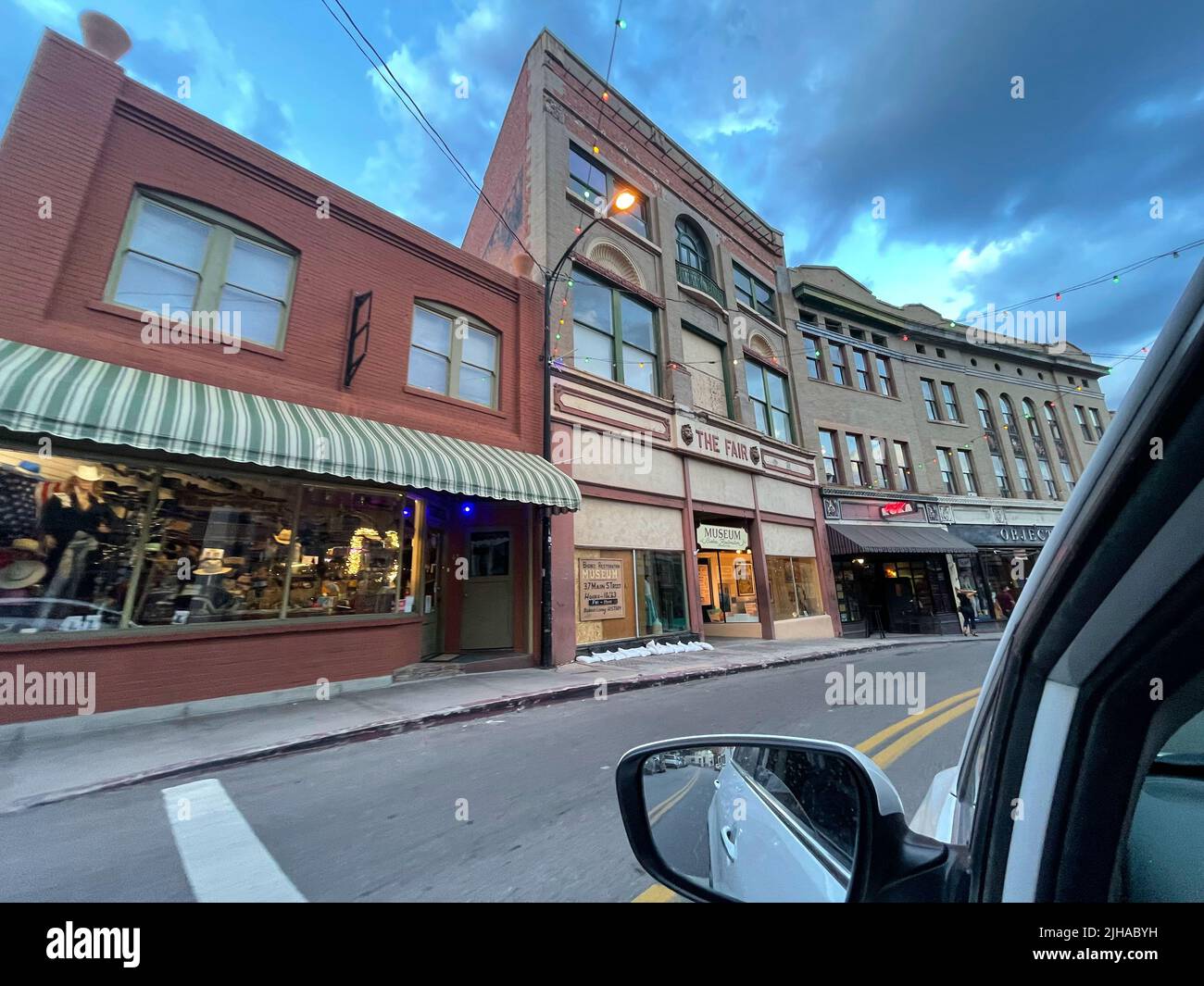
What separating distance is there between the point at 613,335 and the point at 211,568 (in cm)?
1030

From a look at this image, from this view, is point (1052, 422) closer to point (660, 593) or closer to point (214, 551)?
point (660, 593)

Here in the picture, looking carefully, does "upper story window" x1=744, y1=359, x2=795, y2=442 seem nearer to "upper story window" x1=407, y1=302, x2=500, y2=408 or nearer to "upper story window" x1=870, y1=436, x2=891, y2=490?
"upper story window" x1=870, y1=436, x2=891, y2=490

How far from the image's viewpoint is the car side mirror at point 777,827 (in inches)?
42.9

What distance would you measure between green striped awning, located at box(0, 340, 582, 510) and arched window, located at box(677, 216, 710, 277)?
479 inches

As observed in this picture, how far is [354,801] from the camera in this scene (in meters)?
3.87

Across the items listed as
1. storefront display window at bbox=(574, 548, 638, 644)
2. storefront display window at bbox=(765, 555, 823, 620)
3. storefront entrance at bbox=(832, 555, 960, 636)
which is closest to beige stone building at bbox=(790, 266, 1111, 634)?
storefront entrance at bbox=(832, 555, 960, 636)

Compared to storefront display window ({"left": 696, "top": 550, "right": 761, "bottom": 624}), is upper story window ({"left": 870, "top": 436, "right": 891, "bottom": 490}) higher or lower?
higher

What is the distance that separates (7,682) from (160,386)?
3.64 meters

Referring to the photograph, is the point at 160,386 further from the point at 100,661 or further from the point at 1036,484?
the point at 1036,484

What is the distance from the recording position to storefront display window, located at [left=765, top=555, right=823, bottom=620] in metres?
16.5

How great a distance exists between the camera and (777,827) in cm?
165

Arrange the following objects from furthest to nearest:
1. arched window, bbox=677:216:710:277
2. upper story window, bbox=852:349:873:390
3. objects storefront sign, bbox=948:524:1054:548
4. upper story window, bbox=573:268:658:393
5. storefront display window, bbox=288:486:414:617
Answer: upper story window, bbox=852:349:873:390, objects storefront sign, bbox=948:524:1054:548, arched window, bbox=677:216:710:277, upper story window, bbox=573:268:658:393, storefront display window, bbox=288:486:414:617
